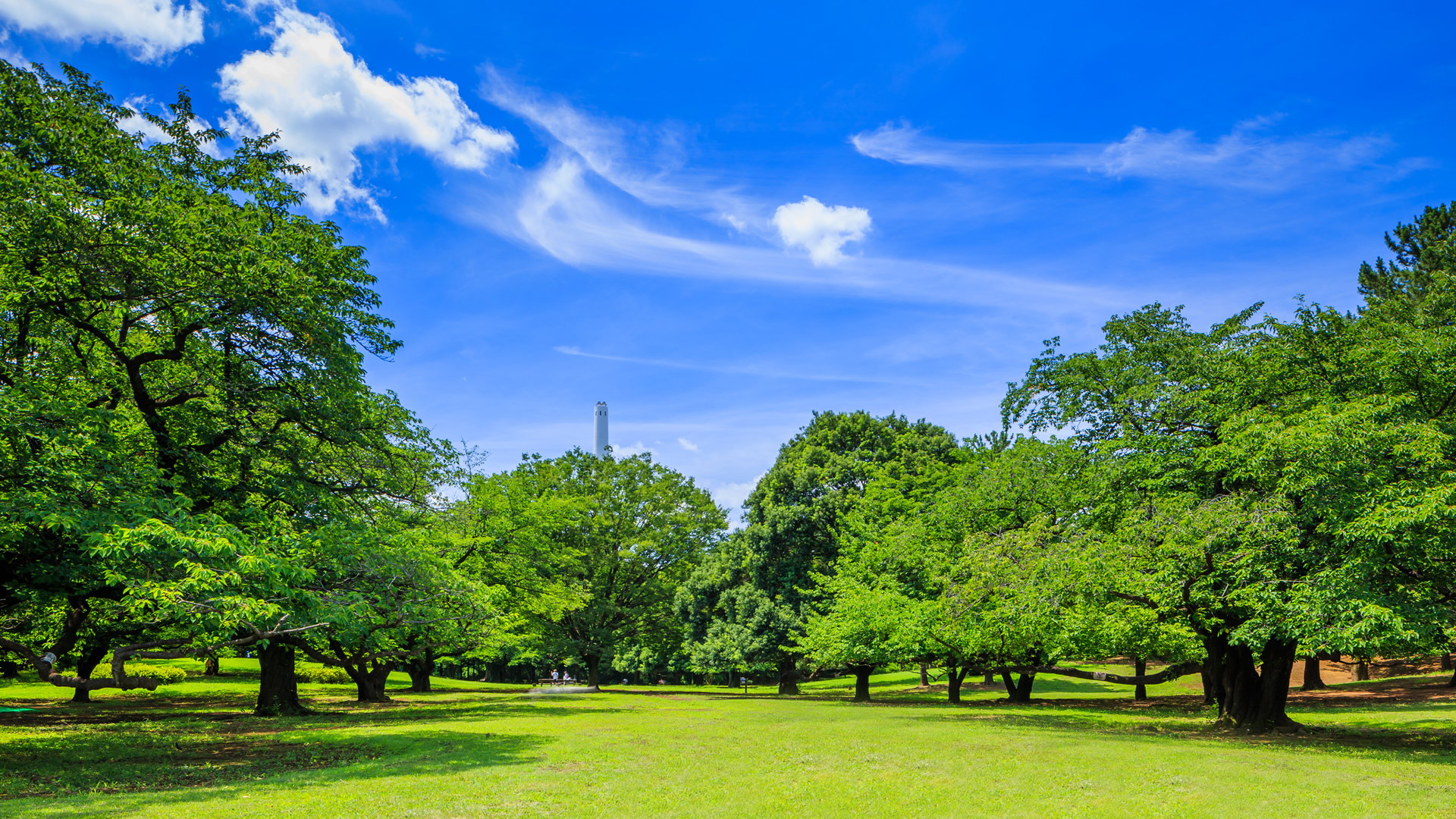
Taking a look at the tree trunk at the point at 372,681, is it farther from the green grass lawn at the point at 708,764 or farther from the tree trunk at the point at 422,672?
the tree trunk at the point at 422,672

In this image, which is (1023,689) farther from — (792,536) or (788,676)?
(788,676)

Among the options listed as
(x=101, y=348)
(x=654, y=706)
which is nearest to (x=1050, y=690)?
(x=654, y=706)

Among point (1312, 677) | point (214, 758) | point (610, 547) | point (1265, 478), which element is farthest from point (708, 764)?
point (1312, 677)

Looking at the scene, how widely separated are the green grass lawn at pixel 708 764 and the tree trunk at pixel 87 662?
137cm

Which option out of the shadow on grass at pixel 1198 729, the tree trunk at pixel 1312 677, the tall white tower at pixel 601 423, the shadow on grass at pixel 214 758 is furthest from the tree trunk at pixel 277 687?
the tall white tower at pixel 601 423

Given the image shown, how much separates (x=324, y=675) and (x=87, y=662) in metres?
20.3

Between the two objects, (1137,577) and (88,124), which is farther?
(1137,577)

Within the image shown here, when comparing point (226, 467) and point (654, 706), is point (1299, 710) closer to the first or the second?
point (654, 706)

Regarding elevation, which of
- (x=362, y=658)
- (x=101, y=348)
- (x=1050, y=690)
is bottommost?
(x=1050, y=690)

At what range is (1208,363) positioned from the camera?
2202cm

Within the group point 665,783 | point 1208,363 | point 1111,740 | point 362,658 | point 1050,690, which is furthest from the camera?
point 1050,690

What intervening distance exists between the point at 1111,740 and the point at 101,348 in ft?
82.4

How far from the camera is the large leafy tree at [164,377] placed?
12.1 m

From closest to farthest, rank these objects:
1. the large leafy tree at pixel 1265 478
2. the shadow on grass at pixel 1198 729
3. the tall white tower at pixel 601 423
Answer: the large leafy tree at pixel 1265 478, the shadow on grass at pixel 1198 729, the tall white tower at pixel 601 423
